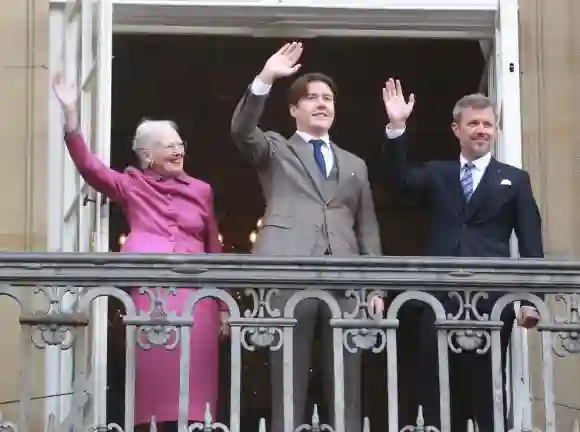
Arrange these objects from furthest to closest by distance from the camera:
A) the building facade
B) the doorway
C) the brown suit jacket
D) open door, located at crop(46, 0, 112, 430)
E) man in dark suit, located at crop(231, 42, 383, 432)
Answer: the doorway → the building facade → open door, located at crop(46, 0, 112, 430) → the brown suit jacket → man in dark suit, located at crop(231, 42, 383, 432)

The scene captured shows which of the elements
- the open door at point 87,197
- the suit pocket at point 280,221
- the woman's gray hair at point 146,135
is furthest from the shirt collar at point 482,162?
the open door at point 87,197

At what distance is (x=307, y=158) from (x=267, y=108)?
4.67 metres

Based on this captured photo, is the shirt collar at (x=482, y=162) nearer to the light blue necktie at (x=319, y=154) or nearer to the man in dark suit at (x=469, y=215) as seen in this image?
the man in dark suit at (x=469, y=215)

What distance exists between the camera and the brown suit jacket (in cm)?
724

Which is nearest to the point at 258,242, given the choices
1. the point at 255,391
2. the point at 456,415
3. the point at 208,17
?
the point at 456,415

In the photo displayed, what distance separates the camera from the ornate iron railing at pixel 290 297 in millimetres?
6793

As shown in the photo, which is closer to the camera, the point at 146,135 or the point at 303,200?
the point at 303,200

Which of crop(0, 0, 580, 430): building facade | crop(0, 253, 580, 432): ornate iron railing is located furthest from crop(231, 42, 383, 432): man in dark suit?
crop(0, 0, 580, 430): building facade

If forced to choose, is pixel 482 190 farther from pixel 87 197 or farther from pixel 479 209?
pixel 87 197

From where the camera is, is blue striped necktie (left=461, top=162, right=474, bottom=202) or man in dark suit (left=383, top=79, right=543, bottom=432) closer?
man in dark suit (left=383, top=79, right=543, bottom=432)

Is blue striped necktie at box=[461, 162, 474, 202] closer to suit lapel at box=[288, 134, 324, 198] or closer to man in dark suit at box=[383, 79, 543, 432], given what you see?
man in dark suit at box=[383, 79, 543, 432]

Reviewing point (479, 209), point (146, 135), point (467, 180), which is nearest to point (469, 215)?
point (479, 209)

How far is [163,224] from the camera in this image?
743 centimetres

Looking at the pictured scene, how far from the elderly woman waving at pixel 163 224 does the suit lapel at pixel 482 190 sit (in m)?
1.17
